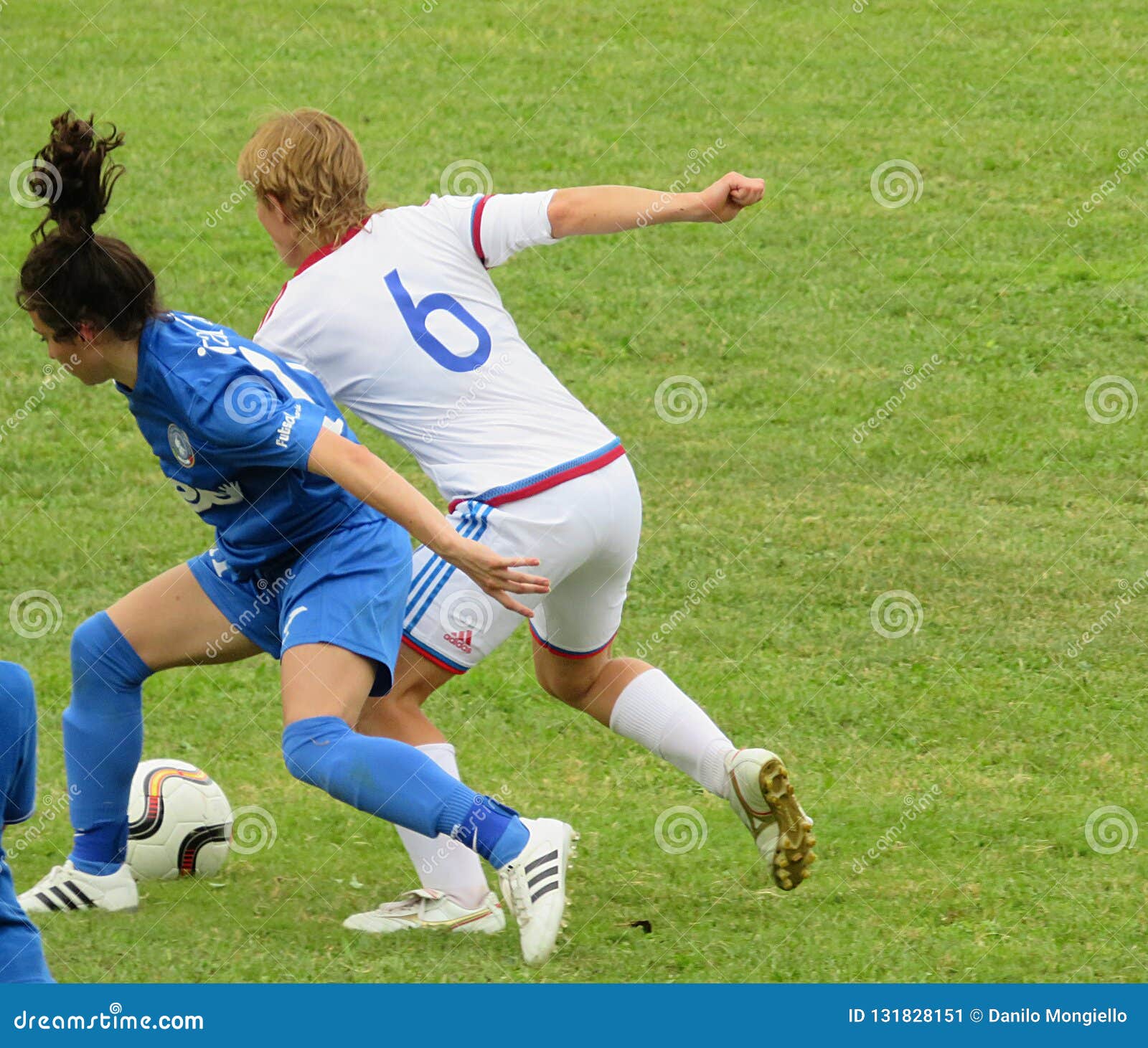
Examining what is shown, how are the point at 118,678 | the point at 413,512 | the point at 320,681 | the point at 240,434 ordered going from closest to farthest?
the point at 413,512 < the point at 240,434 < the point at 320,681 < the point at 118,678

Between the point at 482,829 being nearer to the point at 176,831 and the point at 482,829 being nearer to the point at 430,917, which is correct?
the point at 430,917

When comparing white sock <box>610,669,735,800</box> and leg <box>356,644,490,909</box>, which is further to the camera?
white sock <box>610,669,735,800</box>

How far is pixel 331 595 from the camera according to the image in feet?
14.3

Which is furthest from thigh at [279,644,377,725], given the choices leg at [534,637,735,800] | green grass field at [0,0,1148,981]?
leg at [534,637,735,800]

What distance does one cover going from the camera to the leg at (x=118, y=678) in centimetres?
466

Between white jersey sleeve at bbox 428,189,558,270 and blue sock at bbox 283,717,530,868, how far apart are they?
1.36m

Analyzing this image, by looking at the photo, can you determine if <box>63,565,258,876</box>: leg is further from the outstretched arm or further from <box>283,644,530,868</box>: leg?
the outstretched arm

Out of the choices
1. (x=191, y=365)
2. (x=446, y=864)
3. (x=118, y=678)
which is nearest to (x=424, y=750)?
(x=446, y=864)

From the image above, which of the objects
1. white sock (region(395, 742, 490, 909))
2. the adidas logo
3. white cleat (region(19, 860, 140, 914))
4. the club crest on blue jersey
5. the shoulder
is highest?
the shoulder

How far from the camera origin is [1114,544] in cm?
830

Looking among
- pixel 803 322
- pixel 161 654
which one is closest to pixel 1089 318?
pixel 803 322

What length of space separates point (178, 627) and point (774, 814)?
5.40 ft

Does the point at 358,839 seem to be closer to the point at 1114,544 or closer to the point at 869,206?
the point at 1114,544

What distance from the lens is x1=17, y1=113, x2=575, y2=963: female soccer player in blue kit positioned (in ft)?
13.5
